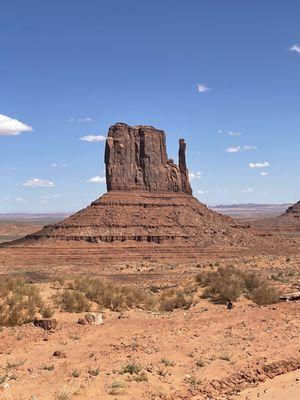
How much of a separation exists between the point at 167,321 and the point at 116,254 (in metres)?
48.0

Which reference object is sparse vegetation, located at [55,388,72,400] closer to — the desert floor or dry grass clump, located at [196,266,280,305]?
the desert floor

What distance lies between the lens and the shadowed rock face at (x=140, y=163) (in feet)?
258

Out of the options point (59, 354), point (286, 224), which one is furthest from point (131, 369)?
point (286, 224)

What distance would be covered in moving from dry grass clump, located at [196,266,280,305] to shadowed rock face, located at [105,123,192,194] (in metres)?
54.8

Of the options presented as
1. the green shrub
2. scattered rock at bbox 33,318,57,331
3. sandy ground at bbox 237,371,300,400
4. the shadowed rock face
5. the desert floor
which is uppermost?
the shadowed rock face

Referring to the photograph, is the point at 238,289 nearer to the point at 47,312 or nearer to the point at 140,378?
the point at 47,312

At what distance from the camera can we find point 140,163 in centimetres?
8062

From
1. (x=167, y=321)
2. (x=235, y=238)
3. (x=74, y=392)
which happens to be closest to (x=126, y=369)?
(x=74, y=392)

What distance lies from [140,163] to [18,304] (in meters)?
66.0

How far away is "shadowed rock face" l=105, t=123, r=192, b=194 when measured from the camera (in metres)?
78.5

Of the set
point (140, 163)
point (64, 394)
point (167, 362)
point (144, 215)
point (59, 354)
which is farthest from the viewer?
point (140, 163)

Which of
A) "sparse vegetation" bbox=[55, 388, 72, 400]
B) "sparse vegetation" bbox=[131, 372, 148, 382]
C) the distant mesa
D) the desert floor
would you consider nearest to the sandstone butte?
the distant mesa

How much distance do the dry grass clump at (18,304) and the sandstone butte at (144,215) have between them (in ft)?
148

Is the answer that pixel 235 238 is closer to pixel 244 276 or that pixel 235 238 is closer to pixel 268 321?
pixel 244 276
